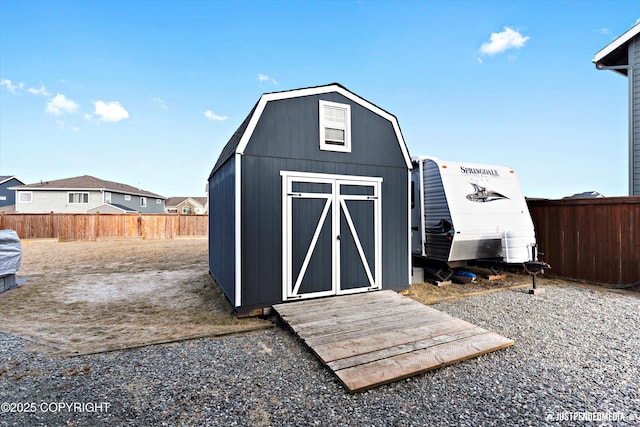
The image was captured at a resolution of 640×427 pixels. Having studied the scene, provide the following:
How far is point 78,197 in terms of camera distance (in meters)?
25.7

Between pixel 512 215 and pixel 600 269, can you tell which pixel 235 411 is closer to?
pixel 512 215

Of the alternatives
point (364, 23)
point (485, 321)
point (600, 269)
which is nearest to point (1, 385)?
point (485, 321)

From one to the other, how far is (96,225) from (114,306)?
1761 centimetres

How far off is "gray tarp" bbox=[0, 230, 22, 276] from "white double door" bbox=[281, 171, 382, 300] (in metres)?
6.97

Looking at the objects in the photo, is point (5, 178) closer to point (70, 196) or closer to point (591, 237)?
point (70, 196)

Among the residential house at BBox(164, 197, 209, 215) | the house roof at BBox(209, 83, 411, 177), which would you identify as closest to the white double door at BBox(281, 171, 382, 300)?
the house roof at BBox(209, 83, 411, 177)

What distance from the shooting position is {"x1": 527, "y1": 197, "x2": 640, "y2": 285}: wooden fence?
21.4 ft

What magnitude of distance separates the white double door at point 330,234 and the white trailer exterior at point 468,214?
75.3 inches

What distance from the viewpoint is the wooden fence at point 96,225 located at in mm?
18641

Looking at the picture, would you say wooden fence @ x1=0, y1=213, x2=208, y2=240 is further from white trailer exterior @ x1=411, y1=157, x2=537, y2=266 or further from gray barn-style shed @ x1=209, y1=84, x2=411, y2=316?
white trailer exterior @ x1=411, y1=157, x2=537, y2=266

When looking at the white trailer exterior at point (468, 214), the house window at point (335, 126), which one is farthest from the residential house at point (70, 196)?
the white trailer exterior at point (468, 214)

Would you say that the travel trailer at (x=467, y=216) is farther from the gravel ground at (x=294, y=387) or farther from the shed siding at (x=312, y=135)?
the gravel ground at (x=294, y=387)

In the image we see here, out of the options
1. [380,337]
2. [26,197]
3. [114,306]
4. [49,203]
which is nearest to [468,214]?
[380,337]

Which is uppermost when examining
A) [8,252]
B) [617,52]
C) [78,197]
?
[617,52]
